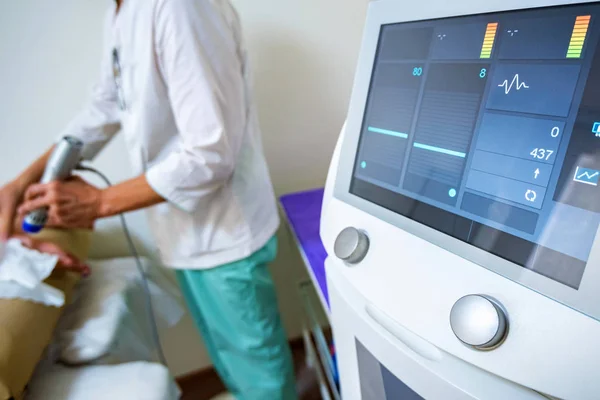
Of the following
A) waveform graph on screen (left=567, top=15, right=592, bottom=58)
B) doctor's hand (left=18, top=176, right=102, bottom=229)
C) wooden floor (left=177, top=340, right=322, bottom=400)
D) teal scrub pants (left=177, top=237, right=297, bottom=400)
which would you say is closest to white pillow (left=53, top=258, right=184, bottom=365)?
teal scrub pants (left=177, top=237, right=297, bottom=400)

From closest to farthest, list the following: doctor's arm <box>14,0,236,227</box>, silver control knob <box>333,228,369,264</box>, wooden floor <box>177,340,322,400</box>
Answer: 1. silver control knob <box>333,228,369,264</box>
2. doctor's arm <box>14,0,236,227</box>
3. wooden floor <box>177,340,322,400</box>

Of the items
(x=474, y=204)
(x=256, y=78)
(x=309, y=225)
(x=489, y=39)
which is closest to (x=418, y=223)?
(x=474, y=204)

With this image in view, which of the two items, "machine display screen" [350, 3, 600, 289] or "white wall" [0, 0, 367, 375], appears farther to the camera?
"white wall" [0, 0, 367, 375]

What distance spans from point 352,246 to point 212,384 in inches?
53.5

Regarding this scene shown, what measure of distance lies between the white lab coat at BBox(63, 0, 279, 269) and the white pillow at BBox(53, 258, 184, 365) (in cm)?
17

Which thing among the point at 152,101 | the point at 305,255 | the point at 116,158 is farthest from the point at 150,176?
the point at 116,158

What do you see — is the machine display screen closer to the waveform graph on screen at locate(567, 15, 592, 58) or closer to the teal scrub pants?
the waveform graph on screen at locate(567, 15, 592, 58)

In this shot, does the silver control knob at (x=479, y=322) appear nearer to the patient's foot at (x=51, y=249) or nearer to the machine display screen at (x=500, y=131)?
the machine display screen at (x=500, y=131)

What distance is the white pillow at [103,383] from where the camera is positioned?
758 millimetres

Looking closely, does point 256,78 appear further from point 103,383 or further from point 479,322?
point 479,322

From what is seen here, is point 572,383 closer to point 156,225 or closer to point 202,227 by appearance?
point 202,227

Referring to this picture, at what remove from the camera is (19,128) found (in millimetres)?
1095

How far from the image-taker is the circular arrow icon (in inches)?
11.9

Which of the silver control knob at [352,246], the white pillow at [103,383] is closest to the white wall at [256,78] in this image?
the white pillow at [103,383]
